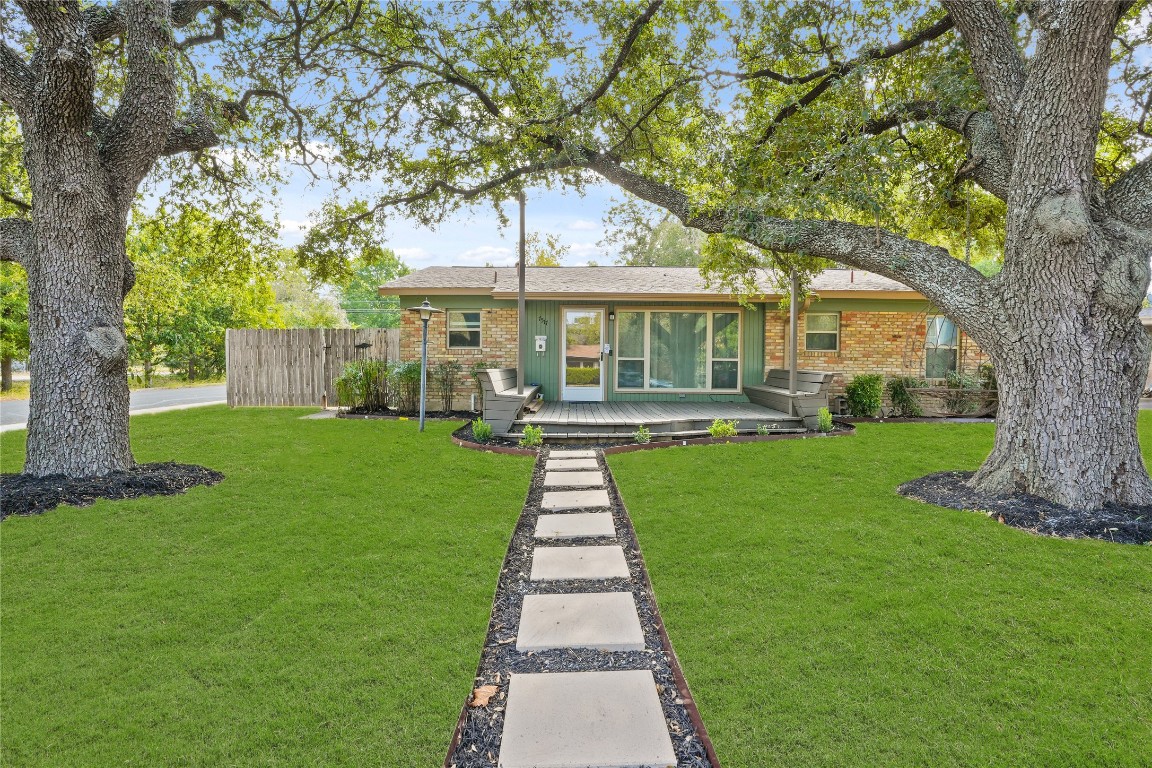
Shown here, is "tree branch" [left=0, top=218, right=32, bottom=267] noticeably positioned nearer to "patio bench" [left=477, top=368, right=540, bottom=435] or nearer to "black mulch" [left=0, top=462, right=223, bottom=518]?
"black mulch" [left=0, top=462, right=223, bottom=518]

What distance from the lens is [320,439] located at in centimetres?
782

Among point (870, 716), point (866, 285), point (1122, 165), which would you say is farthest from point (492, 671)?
point (866, 285)

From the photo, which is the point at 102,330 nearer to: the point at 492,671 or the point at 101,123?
the point at 101,123

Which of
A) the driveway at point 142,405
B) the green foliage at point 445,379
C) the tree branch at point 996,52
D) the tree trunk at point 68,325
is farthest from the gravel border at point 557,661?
the driveway at point 142,405

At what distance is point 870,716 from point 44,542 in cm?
514

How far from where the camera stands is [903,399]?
10.6 m

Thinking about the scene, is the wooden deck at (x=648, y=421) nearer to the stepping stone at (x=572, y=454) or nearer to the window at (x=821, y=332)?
the stepping stone at (x=572, y=454)

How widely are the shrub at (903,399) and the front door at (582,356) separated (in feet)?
19.0

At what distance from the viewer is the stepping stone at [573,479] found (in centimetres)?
571

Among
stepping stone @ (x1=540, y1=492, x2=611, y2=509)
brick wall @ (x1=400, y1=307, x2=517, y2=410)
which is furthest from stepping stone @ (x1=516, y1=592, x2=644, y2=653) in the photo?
brick wall @ (x1=400, y1=307, x2=517, y2=410)

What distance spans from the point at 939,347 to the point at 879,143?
795 centimetres

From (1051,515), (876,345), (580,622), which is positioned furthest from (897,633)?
(876,345)

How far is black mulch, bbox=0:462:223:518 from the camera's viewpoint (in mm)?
4473

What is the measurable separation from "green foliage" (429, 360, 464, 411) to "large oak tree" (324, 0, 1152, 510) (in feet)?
11.0
